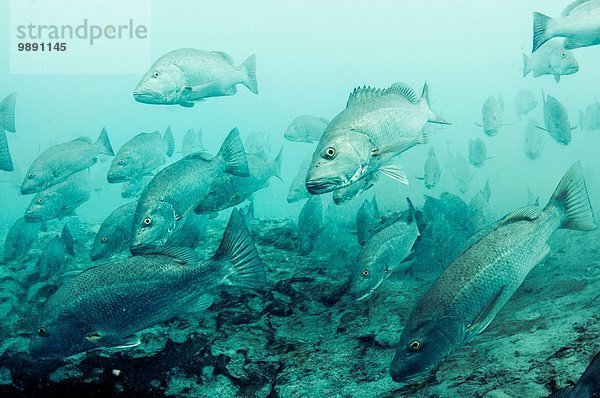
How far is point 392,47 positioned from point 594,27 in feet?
311

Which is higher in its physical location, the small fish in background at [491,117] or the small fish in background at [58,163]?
the small fish in background at [491,117]

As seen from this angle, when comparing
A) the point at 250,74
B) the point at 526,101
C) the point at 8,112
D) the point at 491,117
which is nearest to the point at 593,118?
the point at 526,101

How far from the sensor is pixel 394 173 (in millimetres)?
3639

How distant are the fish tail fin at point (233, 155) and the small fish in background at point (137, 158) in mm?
2277

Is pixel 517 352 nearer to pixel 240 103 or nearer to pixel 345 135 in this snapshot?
pixel 345 135

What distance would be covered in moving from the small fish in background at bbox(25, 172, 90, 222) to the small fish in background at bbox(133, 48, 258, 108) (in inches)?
107

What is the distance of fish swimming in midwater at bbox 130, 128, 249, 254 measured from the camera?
384 centimetres

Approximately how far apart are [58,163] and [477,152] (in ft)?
31.2

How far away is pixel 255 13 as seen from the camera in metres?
70.4

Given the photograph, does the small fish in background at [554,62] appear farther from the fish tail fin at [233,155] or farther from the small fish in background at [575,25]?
the fish tail fin at [233,155]

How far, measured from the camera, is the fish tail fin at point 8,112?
6.24 meters

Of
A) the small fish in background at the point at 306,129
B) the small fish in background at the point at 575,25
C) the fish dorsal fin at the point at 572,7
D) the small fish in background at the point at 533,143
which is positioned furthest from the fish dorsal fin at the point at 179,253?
the small fish in background at the point at 533,143

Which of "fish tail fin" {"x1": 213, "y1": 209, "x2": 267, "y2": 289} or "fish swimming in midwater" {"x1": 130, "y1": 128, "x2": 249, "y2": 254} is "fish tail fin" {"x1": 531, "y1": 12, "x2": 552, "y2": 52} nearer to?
"fish swimming in midwater" {"x1": 130, "y1": 128, "x2": 249, "y2": 254}

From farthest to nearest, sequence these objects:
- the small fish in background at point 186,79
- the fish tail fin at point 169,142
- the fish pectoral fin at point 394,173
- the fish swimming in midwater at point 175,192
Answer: the fish tail fin at point 169,142 < the small fish in background at point 186,79 < the fish swimming in midwater at point 175,192 < the fish pectoral fin at point 394,173
